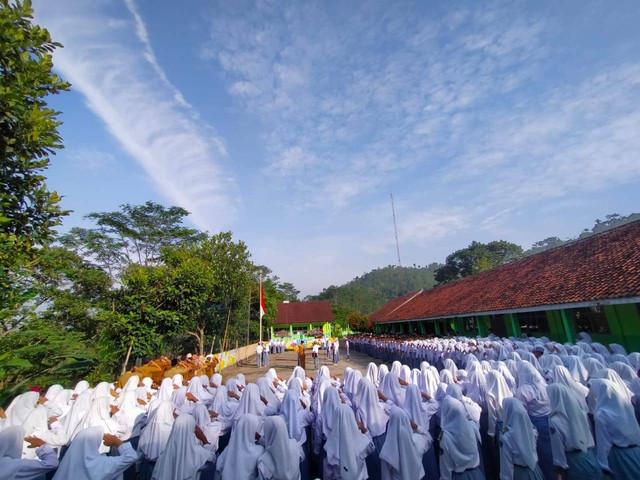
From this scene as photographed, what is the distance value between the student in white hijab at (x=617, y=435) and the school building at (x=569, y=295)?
230 inches

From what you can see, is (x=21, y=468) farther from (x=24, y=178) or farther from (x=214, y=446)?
(x=24, y=178)

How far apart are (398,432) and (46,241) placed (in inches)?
300

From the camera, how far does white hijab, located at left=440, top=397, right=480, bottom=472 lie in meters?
3.72

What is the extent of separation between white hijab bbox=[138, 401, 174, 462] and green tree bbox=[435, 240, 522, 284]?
51788 mm

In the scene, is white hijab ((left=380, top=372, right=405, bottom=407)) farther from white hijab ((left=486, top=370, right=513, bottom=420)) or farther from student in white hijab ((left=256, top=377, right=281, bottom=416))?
student in white hijab ((left=256, top=377, right=281, bottom=416))

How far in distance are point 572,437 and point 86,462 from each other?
536cm

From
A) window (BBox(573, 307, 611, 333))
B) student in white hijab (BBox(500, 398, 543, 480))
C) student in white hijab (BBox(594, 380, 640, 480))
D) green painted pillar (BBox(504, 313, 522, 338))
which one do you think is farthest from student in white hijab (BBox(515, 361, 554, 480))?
green painted pillar (BBox(504, 313, 522, 338))

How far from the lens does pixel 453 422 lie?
3.91 m

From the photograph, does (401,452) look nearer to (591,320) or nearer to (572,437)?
(572,437)

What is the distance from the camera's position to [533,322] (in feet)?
45.2

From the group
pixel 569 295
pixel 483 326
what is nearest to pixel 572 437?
pixel 569 295

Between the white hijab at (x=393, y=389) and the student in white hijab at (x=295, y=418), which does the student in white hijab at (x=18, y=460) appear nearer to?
the student in white hijab at (x=295, y=418)

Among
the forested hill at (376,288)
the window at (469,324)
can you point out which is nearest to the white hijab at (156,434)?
the window at (469,324)

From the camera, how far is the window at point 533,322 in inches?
512
